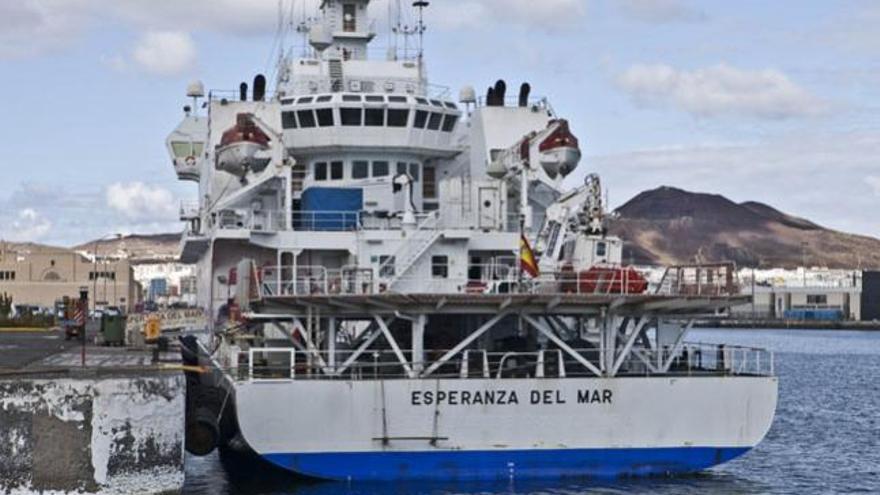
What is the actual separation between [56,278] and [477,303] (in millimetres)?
140958

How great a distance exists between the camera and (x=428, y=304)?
28.9m

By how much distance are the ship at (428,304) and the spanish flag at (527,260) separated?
2.7 inches

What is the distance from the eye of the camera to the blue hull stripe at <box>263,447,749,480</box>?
28453 mm

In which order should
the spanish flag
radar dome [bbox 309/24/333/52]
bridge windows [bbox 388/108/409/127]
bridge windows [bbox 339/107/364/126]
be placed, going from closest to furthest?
the spanish flag
bridge windows [bbox 339/107/364/126]
bridge windows [bbox 388/108/409/127]
radar dome [bbox 309/24/333/52]

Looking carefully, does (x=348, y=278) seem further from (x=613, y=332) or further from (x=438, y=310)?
(x=613, y=332)

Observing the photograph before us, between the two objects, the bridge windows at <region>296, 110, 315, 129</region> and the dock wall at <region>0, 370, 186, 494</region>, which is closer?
the dock wall at <region>0, 370, 186, 494</region>

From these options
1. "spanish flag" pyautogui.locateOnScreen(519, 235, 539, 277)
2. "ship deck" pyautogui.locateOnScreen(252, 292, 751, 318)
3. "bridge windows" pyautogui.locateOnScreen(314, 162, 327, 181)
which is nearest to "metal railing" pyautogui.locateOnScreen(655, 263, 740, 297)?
"ship deck" pyautogui.locateOnScreen(252, 292, 751, 318)

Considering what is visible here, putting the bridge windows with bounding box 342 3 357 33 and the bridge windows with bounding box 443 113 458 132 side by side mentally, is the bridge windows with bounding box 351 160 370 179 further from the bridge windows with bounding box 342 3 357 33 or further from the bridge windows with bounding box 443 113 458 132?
the bridge windows with bounding box 342 3 357 33

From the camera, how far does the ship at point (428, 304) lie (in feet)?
93.4

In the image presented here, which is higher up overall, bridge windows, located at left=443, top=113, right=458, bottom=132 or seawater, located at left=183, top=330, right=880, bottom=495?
bridge windows, located at left=443, top=113, right=458, bottom=132

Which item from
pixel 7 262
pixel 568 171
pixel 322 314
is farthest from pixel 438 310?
pixel 7 262

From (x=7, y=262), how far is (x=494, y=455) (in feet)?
473

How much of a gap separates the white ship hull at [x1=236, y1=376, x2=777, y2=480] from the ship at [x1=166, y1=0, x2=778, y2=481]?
4 cm

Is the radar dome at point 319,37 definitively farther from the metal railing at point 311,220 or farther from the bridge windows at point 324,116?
the metal railing at point 311,220
